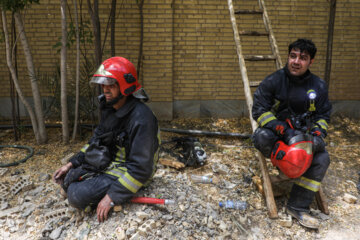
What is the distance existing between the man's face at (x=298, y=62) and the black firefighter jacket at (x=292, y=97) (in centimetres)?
6

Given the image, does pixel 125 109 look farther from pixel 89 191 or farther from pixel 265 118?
pixel 265 118

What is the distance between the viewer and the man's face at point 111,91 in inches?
113

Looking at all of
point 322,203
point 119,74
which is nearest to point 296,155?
point 322,203

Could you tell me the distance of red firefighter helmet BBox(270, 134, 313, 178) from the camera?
2971 mm

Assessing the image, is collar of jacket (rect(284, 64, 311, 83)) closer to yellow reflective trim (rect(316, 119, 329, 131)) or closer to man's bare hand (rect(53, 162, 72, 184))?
yellow reflective trim (rect(316, 119, 329, 131))

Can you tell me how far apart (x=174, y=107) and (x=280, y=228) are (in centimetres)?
407

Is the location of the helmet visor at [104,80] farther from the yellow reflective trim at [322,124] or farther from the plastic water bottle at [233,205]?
the yellow reflective trim at [322,124]

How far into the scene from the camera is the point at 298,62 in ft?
10.8

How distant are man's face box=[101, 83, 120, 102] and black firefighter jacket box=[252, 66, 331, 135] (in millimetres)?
1671

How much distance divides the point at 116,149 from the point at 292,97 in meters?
2.14

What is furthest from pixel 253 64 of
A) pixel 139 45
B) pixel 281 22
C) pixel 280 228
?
pixel 280 228

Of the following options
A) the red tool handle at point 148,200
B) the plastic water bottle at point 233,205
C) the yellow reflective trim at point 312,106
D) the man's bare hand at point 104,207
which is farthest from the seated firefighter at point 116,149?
the yellow reflective trim at point 312,106

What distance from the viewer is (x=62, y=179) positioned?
327 centimetres

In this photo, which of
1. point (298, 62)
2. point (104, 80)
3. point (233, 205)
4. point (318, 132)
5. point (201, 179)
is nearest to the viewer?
point (104, 80)
